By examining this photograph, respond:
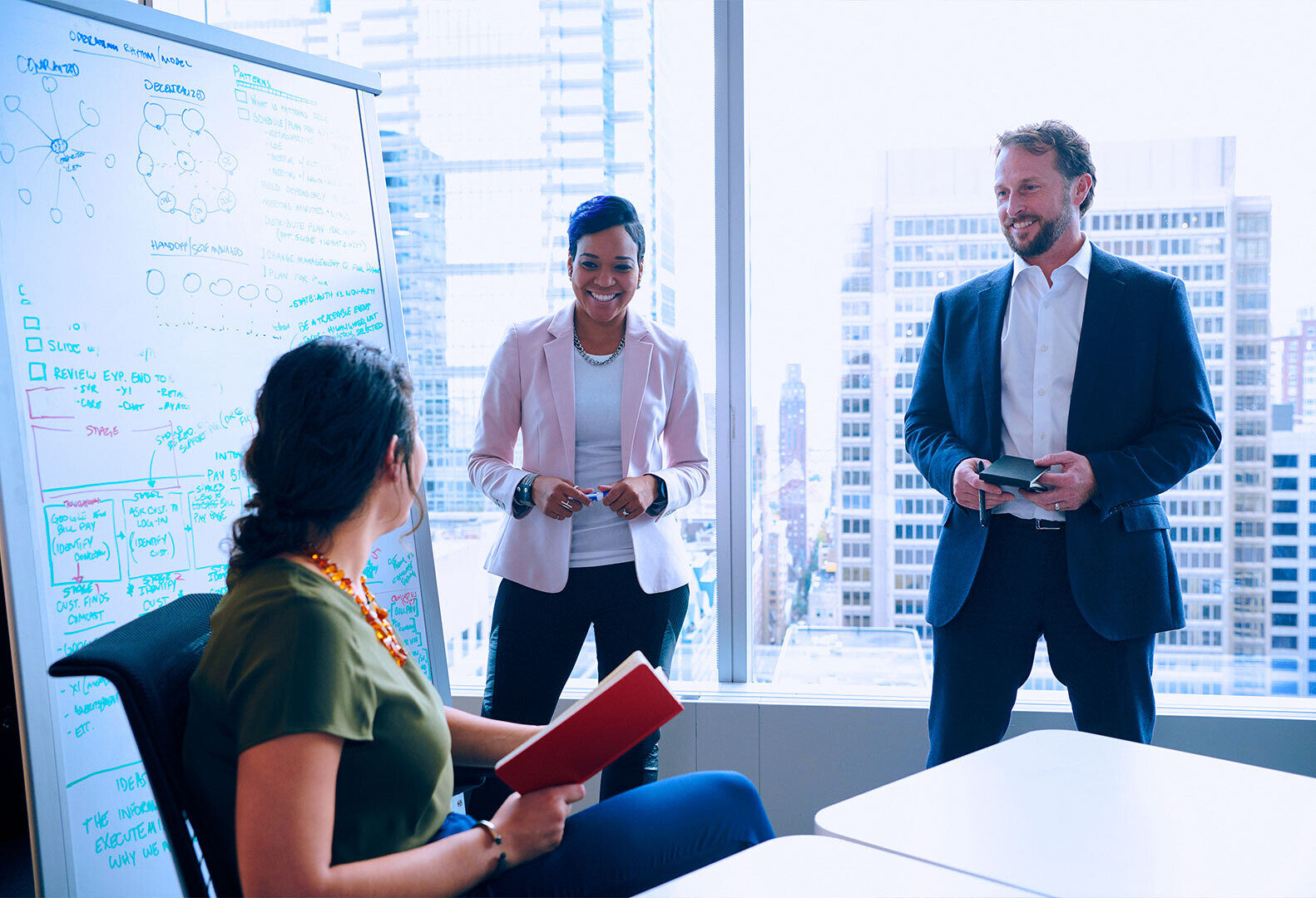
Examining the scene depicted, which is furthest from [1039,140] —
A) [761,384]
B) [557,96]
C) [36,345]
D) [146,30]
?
[36,345]

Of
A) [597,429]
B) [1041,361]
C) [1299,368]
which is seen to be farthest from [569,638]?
[1299,368]

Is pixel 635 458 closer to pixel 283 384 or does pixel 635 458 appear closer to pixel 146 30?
pixel 283 384

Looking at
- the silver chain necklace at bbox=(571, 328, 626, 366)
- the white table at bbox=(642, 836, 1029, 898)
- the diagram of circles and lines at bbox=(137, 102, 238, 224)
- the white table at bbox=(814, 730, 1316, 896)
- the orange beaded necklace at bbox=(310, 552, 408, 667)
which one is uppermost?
the diagram of circles and lines at bbox=(137, 102, 238, 224)

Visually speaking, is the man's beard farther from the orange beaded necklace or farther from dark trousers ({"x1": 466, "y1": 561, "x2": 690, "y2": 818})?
the orange beaded necklace

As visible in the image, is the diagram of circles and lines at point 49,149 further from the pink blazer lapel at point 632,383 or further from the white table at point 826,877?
the white table at point 826,877

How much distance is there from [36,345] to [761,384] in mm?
2006

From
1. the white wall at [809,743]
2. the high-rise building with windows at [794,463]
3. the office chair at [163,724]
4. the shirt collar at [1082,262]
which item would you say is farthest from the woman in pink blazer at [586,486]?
the office chair at [163,724]

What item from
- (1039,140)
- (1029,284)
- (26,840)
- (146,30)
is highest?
(146,30)

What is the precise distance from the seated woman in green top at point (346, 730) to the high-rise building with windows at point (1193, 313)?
1.74 m

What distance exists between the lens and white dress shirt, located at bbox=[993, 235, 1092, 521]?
2.06 meters

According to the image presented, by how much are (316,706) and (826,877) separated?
558 mm

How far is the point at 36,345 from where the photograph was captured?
5.50 feet

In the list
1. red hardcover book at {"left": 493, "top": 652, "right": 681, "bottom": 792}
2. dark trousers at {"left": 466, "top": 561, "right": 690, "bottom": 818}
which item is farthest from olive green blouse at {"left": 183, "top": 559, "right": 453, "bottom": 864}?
dark trousers at {"left": 466, "top": 561, "right": 690, "bottom": 818}

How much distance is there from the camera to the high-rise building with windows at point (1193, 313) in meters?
2.74
